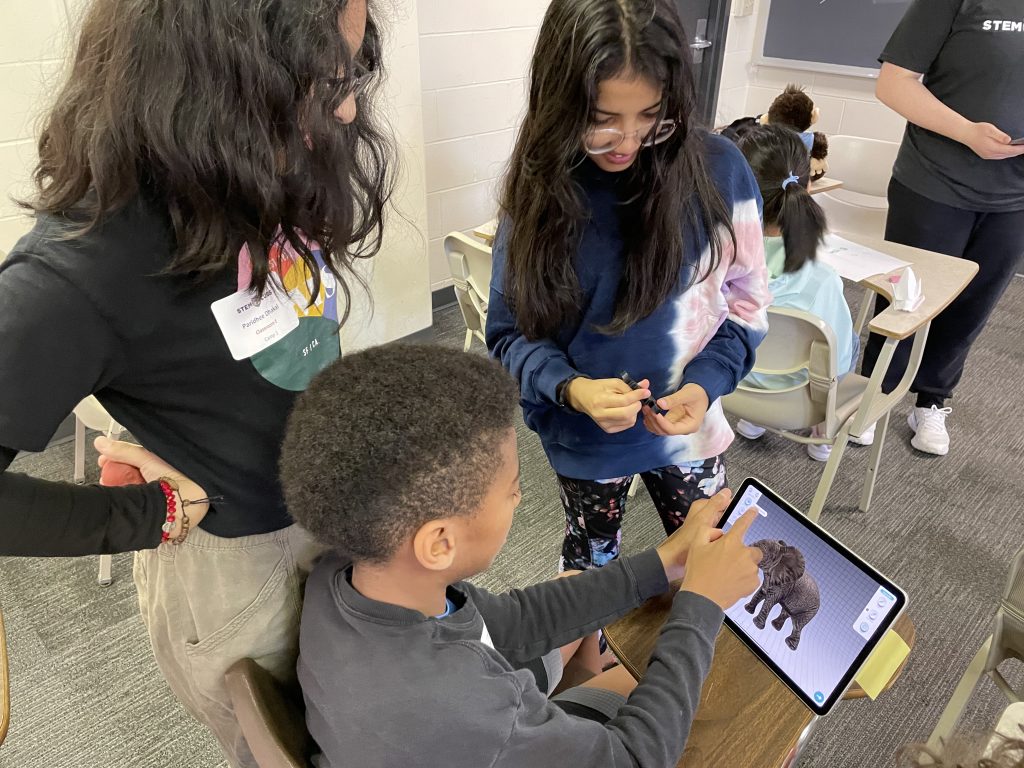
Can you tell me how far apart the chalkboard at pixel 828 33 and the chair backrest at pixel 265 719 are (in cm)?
430

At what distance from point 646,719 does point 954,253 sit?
1.97 metres

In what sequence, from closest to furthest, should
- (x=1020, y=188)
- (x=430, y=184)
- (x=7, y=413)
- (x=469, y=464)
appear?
(x=7, y=413) < (x=469, y=464) < (x=1020, y=188) < (x=430, y=184)

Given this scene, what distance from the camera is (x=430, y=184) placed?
10.1 ft

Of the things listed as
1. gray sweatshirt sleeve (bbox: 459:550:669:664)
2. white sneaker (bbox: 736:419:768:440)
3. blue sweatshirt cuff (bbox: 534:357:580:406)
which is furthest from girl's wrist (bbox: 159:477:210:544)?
white sneaker (bbox: 736:419:768:440)

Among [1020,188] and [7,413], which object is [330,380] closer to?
[7,413]

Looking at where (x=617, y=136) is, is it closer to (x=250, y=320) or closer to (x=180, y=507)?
(x=250, y=320)

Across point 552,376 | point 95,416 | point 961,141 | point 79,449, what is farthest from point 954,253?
point 79,449

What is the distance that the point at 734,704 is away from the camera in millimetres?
846

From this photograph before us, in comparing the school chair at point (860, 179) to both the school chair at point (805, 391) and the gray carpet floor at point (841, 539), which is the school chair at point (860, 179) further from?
the school chair at point (805, 391)

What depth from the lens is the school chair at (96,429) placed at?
5.41ft

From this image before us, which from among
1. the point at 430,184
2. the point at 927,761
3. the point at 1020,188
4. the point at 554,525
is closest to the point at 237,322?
the point at 927,761

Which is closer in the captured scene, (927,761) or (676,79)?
(927,761)

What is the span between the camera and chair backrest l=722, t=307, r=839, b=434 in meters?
1.59

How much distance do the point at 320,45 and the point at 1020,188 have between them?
2109mm
